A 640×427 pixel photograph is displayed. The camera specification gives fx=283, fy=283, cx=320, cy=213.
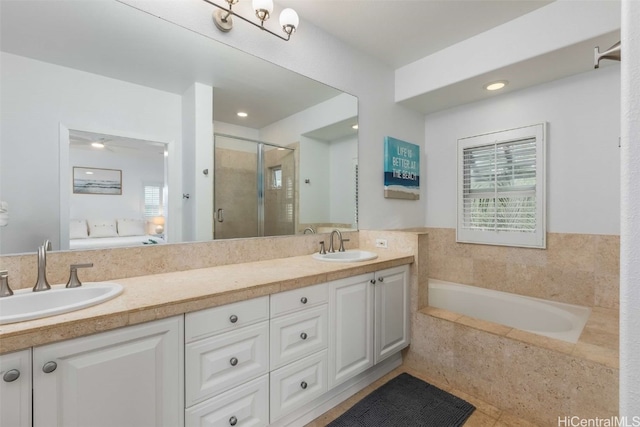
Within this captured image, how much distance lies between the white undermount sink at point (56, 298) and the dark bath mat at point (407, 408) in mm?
1385

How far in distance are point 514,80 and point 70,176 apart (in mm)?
3083

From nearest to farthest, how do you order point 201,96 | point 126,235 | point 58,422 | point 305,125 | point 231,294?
point 58,422 → point 231,294 → point 126,235 → point 201,96 → point 305,125

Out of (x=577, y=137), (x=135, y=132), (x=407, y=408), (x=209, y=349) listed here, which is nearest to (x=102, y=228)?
(x=135, y=132)

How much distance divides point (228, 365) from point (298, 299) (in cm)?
43

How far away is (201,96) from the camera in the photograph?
169 centimetres

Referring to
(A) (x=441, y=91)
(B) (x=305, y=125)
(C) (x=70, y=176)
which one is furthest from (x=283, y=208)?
(A) (x=441, y=91)

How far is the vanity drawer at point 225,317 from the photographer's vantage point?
3.68ft

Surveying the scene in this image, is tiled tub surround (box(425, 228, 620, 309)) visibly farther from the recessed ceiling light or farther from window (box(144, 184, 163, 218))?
window (box(144, 184, 163, 218))

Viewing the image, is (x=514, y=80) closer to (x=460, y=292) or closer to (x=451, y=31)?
(x=451, y=31)

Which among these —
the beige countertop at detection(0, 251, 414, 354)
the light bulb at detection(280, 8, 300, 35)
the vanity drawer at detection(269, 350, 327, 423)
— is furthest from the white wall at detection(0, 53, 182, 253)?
the vanity drawer at detection(269, 350, 327, 423)

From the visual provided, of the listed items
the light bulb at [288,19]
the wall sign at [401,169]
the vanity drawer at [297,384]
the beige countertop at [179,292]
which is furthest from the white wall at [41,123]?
the wall sign at [401,169]

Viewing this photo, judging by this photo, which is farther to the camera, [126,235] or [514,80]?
[514,80]

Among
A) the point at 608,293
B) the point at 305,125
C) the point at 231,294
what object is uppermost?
the point at 305,125

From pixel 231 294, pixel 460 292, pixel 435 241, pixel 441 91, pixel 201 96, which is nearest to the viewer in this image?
pixel 231 294
